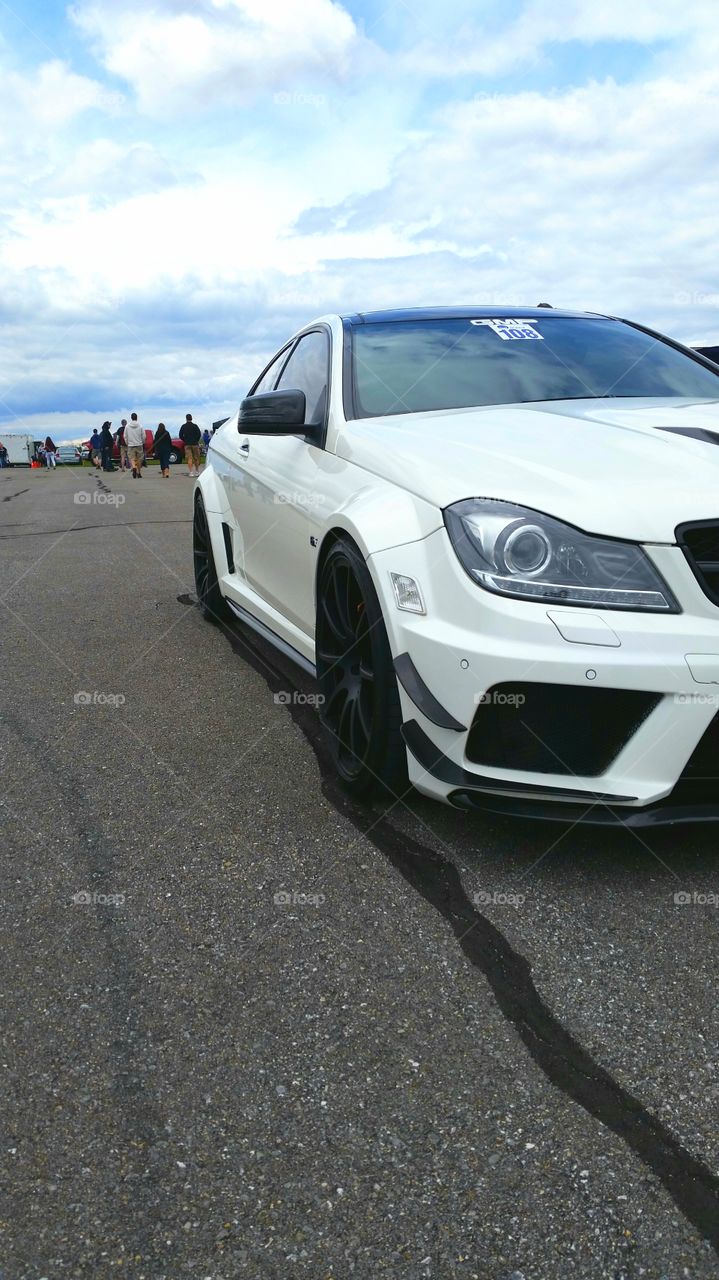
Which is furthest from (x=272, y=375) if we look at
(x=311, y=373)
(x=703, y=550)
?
(x=703, y=550)

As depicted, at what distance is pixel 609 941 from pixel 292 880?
2.76 ft

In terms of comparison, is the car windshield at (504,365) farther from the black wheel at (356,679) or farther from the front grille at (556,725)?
the front grille at (556,725)

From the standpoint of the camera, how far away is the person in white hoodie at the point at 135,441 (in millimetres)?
27763

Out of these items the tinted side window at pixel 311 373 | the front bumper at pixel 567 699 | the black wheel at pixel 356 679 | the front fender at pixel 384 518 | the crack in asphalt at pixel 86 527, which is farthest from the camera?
the crack in asphalt at pixel 86 527

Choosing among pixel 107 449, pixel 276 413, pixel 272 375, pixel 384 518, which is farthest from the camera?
pixel 107 449

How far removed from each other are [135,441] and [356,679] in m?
26.6

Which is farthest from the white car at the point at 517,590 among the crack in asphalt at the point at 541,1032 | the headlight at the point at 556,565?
the crack in asphalt at the point at 541,1032

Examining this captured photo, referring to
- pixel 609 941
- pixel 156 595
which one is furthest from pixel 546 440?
pixel 156 595

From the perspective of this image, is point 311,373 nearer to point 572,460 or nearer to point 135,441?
point 572,460

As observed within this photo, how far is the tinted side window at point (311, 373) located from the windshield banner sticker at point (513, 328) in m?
0.64

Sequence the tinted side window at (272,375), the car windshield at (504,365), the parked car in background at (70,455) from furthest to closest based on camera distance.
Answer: the parked car in background at (70,455) → the tinted side window at (272,375) → the car windshield at (504,365)

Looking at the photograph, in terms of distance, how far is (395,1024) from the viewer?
2.16 metres

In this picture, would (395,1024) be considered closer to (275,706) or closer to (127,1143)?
(127,1143)

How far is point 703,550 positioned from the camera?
8.48ft
